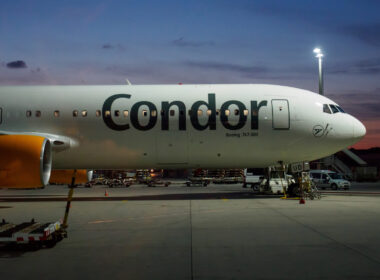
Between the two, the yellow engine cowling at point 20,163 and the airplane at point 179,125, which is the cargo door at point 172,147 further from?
the yellow engine cowling at point 20,163

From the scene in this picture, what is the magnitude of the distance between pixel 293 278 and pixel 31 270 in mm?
3816

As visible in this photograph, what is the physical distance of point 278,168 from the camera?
20078 mm

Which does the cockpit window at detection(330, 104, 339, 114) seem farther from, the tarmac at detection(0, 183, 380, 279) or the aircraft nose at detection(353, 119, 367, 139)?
the tarmac at detection(0, 183, 380, 279)

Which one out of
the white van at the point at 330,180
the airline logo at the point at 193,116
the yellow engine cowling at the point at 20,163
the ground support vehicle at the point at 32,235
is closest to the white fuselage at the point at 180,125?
the airline logo at the point at 193,116

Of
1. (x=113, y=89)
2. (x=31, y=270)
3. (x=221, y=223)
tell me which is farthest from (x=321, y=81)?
A: (x=31, y=270)

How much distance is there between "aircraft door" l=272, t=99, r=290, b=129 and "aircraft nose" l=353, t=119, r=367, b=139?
301 centimetres

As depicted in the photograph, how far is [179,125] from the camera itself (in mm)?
17703

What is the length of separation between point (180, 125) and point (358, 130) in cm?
785

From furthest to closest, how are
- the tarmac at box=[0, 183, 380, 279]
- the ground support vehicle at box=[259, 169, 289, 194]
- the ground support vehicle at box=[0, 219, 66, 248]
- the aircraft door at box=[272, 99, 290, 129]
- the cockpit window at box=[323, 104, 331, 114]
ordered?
the ground support vehicle at box=[259, 169, 289, 194] < the cockpit window at box=[323, 104, 331, 114] < the aircraft door at box=[272, 99, 290, 129] < the ground support vehicle at box=[0, 219, 66, 248] < the tarmac at box=[0, 183, 380, 279]

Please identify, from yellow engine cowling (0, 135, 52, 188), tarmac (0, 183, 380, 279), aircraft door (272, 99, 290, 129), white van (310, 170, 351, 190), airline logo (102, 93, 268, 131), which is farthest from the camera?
white van (310, 170, 351, 190)

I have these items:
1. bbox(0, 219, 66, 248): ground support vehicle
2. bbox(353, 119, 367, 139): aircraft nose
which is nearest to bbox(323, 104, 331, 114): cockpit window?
bbox(353, 119, 367, 139): aircraft nose

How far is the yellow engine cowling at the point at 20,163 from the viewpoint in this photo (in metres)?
12.8

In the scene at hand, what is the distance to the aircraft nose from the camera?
58.7ft

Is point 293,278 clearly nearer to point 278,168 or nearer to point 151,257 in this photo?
point 151,257
